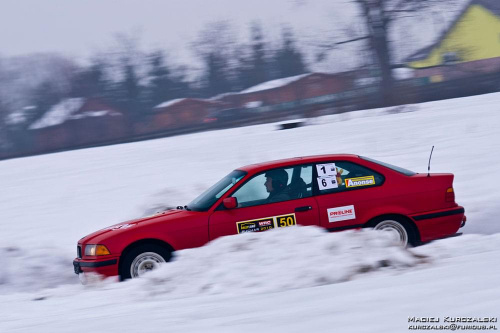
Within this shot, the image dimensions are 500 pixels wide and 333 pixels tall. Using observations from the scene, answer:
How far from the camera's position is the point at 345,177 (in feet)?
26.0

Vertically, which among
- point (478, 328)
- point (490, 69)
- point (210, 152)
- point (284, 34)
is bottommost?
point (478, 328)

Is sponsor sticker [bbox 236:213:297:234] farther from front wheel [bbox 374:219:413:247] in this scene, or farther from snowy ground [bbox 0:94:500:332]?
front wheel [bbox 374:219:413:247]

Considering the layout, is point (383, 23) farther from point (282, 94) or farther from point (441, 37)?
point (282, 94)

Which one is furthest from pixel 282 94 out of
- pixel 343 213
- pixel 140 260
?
pixel 140 260

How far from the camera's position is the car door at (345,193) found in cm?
772

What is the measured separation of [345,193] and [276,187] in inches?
31.6

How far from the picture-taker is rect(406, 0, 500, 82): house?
30562 mm

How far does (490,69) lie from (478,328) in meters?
35.5

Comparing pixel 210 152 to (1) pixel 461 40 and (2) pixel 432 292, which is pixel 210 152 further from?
(1) pixel 461 40

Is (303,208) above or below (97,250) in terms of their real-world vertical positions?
above

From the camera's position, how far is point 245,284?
18.8ft

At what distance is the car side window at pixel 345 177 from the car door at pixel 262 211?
166mm

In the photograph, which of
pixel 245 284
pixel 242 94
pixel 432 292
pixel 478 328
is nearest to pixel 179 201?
pixel 245 284

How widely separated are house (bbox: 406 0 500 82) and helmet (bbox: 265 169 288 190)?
2278 cm
